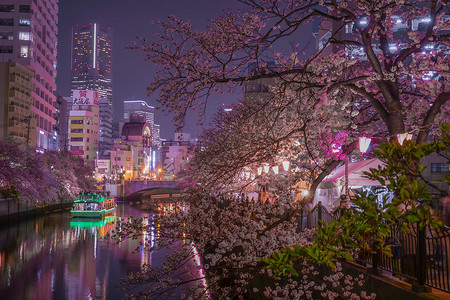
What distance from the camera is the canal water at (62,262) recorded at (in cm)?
1697

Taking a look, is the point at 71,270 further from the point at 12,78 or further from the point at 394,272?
the point at 12,78

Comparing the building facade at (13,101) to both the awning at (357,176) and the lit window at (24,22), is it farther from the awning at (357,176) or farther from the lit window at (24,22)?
the awning at (357,176)

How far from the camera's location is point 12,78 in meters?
51.6

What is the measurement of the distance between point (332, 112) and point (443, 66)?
3339mm

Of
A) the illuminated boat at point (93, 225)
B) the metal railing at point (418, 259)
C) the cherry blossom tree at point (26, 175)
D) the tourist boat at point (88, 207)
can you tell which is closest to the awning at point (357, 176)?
the metal railing at point (418, 259)

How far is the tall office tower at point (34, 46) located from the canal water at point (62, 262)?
33.5 metres

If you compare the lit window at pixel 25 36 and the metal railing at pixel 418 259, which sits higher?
the lit window at pixel 25 36

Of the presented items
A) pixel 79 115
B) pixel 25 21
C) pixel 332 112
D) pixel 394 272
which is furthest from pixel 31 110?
pixel 394 272

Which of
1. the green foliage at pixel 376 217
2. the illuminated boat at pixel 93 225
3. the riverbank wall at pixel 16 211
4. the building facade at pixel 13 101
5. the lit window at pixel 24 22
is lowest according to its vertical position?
the illuminated boat at pixel 93 225

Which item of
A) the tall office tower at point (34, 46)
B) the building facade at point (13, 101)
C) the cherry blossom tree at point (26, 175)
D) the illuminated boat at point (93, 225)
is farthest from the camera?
the tall office tower at point (34, 46)

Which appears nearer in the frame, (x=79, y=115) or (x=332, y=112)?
(x=332, y=112)

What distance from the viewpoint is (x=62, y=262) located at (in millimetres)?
22219

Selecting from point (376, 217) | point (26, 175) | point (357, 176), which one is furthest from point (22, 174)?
point (376, 217)

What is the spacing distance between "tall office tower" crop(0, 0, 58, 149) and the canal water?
110 feet
